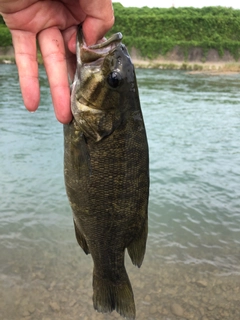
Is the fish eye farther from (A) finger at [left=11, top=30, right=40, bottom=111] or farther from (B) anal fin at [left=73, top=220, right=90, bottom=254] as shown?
(B) anal fin at [left=73, top=220, right=90, bottom=254]

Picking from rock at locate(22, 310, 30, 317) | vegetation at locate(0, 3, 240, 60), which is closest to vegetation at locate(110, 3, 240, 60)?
vegetation at locate(0, 3, 240, 60)

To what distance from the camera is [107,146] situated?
2.15m

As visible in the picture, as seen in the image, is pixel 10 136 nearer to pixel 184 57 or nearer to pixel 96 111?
pixel 96 111

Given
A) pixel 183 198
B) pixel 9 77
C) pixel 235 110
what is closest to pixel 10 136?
pixel 183 198

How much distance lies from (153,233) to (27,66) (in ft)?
13.1

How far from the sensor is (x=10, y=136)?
9.40 metres

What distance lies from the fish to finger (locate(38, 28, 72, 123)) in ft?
0.17

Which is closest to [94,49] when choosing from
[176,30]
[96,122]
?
[96,122]

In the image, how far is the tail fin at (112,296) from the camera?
2576 mm

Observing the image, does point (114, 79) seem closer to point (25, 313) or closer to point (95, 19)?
point (95, 19)

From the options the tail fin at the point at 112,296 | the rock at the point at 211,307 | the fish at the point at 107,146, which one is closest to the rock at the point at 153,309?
the rock at the point at 211,307

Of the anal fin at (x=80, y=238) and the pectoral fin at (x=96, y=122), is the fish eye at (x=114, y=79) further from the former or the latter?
the anal fin at (x=80, y=238)

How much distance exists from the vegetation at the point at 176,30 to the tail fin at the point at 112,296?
3654 centimetres

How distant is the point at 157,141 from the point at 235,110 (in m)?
6.05
